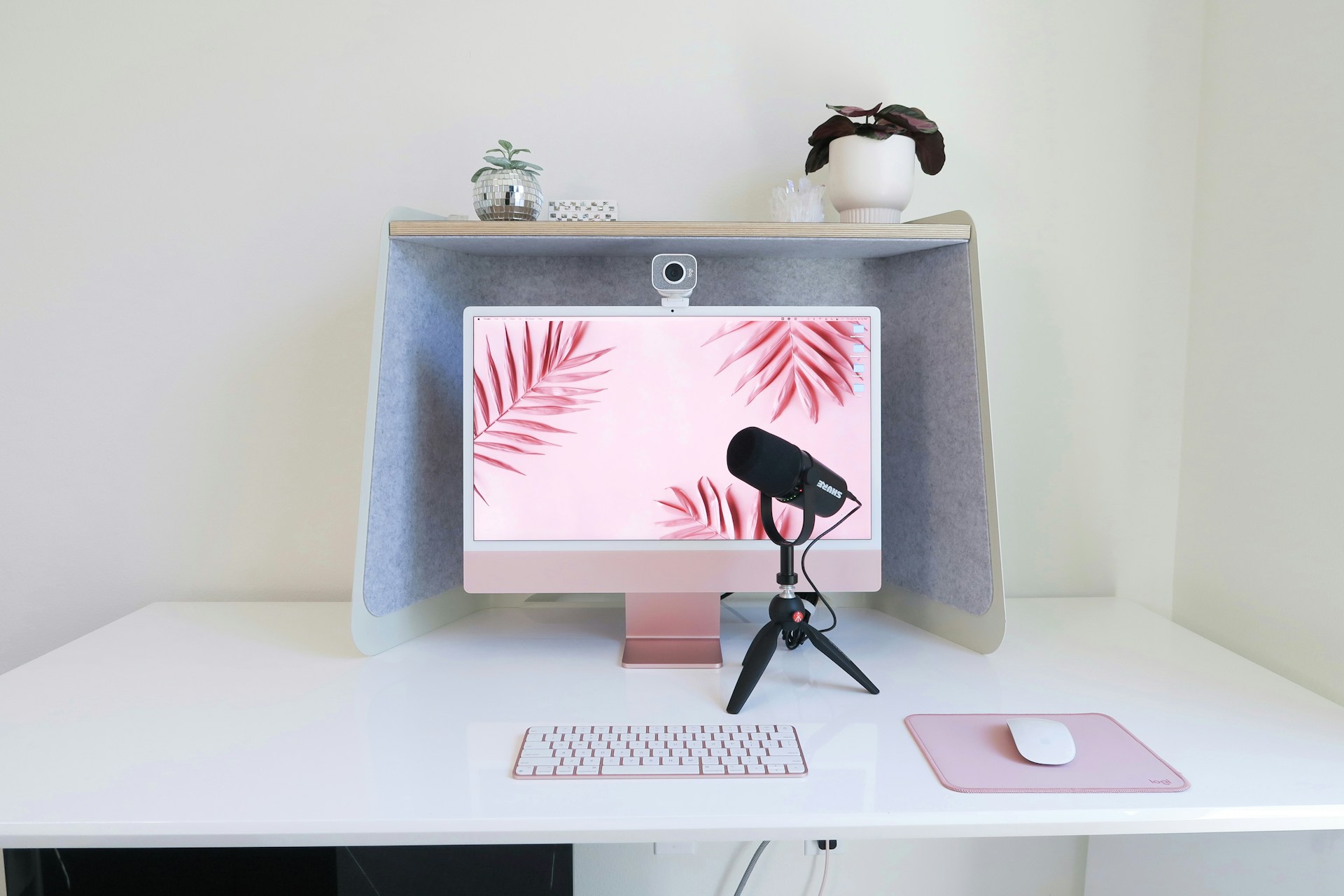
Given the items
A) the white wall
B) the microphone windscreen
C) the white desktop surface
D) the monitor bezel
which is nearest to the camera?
the white desktop surface

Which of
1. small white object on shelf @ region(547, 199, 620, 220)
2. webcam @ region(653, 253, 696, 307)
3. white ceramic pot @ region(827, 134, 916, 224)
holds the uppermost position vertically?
white ceramic pot @ region(827, 134, 916, 224)

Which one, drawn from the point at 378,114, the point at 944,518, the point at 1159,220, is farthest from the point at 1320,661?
the point at 378,114

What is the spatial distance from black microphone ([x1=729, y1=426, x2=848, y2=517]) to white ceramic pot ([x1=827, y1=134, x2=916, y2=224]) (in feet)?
1.20

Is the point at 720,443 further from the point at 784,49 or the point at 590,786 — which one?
the point at 784,49

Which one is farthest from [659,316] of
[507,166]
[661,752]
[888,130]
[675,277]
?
[661,752]

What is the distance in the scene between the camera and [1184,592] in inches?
45.5

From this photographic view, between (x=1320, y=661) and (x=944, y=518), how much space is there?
0.42 meters

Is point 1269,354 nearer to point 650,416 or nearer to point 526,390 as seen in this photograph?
point 650,416

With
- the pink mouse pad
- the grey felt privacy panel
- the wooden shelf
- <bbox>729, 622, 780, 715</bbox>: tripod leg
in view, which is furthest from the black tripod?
the wooden shelf

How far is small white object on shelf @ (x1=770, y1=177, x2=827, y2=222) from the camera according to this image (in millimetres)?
1007

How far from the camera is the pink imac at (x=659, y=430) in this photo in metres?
0.93

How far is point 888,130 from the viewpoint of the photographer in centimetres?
99

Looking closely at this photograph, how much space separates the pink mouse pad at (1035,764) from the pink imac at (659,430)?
224mm

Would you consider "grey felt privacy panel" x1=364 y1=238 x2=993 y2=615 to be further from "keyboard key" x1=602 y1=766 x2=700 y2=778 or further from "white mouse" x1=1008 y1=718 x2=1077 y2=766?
"keyboard key" x1=602 y1=766 x2=700 y2=778
